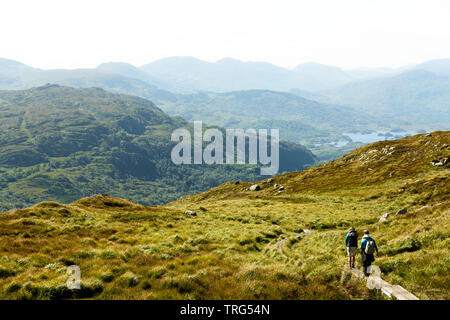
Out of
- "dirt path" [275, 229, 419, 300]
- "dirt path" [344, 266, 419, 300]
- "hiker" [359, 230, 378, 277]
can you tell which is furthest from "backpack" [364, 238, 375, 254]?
"dirt path" [344, 266, 419, 300]

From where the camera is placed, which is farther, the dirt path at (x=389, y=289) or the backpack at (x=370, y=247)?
the backpack at (x=370, y=247)

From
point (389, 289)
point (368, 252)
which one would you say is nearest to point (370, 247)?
point (368, 252)

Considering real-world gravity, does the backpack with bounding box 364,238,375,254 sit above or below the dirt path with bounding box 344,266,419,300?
above

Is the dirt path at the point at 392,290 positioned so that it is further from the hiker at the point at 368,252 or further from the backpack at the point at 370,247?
the backpack at the point at 370,247

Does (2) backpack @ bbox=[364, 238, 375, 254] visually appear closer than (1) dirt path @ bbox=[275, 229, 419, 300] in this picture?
No

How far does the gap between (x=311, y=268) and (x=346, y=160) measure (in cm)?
9464

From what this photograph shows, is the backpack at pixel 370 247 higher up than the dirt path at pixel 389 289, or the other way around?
the backpack at pixel 370 247

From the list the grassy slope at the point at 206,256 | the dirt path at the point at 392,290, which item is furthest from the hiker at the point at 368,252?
the dirt path at the point at 392,290

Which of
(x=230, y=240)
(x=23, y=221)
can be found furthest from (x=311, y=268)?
(x=23, y=221)

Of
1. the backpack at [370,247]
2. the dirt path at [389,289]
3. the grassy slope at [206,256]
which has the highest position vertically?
the backpack at [370,247]

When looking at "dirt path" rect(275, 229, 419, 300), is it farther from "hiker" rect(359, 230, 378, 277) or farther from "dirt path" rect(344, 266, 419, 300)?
"hiker" rect(359, 230, 378, 277)

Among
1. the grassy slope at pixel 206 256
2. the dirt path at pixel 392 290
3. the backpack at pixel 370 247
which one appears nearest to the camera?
the dirt path at pixel 392 290

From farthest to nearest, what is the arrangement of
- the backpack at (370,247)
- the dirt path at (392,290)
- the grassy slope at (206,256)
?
the backpack at (370,247)
the grassy slope at (206,256)
the dirt path at (392,290)

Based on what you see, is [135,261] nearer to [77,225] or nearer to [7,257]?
[7,257]
